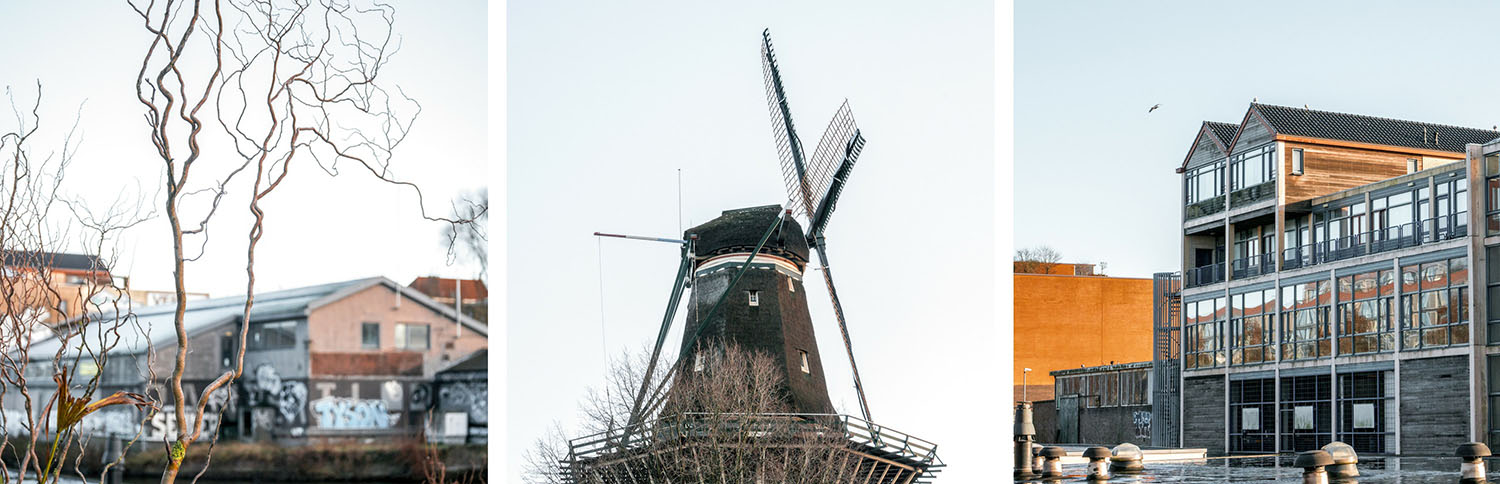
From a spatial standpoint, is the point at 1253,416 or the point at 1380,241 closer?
the point at 1380,241

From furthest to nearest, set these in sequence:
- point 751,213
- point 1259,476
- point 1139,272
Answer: point 1139,272, point 751,213, point 1259,476

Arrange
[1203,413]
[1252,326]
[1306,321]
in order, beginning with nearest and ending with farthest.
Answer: [1306,321]
[1252,326]
[1203,413]

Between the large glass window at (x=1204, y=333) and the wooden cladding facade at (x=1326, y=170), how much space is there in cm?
Result: 190

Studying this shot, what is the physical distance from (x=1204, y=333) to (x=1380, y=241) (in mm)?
4378

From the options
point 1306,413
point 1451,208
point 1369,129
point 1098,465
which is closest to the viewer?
point 1098,465

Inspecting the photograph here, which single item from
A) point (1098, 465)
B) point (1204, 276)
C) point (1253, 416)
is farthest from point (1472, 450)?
point (1204, 276)

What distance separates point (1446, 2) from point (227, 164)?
951 centimetres

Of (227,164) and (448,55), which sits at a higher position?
(448,55)

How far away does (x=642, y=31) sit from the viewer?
9.20 m

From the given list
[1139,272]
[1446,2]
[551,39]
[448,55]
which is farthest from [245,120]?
[1139,272]

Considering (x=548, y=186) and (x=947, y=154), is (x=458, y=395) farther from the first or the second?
(x=947, y=154)

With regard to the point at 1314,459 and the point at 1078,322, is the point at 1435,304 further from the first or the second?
the point at 1078,322

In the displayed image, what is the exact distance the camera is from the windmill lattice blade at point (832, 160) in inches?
388

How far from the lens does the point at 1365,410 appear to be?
1312cm
